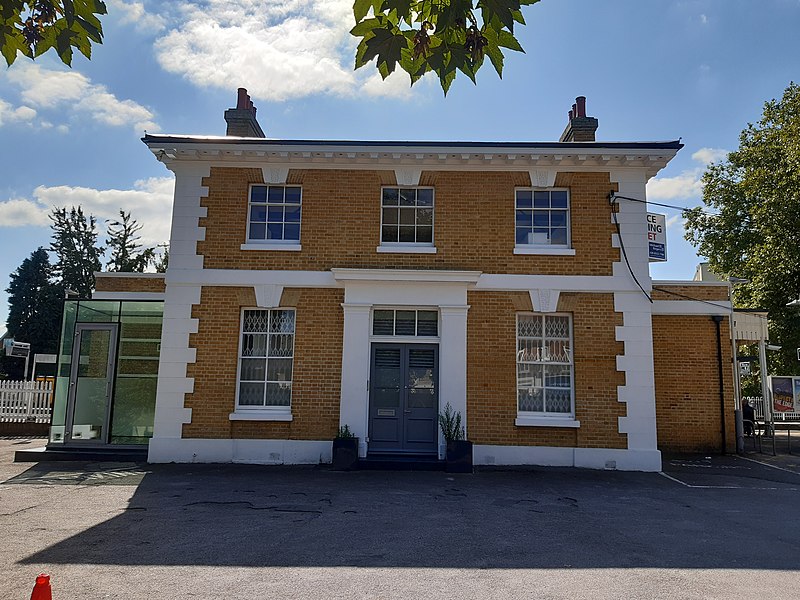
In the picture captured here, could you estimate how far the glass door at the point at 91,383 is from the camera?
12.7 metres

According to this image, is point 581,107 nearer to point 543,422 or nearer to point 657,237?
point 657,237

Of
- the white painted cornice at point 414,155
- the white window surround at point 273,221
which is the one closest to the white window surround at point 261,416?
the white window surround at point 273,221

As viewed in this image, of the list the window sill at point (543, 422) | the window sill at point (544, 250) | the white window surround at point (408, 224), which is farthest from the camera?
the white window surround at point (408, 224)

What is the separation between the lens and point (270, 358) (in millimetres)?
12031

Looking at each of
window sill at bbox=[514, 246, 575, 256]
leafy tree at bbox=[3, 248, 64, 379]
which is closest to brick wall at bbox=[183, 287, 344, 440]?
window sill at bbox=[514, 246, 575, 256]

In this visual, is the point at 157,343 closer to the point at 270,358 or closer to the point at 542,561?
the point at 270,358

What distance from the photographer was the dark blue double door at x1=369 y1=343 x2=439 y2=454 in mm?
11789

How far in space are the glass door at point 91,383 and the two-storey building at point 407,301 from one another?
0.43 m

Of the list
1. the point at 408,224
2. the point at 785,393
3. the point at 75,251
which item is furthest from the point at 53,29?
the point at 75,251

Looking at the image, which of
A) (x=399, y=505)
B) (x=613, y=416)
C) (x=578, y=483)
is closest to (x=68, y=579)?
(x=399, y=505)

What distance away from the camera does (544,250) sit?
1228 cm

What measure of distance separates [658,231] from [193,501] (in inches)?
413

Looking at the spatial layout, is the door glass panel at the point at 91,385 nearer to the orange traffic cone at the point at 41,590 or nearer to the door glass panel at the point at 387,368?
the door glass panel at the point at 387,368

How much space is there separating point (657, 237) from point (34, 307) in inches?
1745
